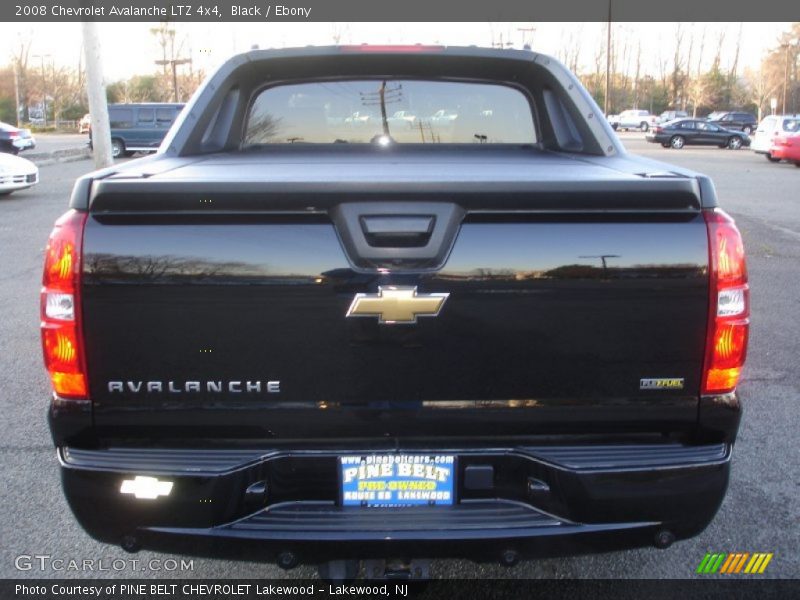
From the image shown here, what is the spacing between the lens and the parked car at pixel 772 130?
2773 cm

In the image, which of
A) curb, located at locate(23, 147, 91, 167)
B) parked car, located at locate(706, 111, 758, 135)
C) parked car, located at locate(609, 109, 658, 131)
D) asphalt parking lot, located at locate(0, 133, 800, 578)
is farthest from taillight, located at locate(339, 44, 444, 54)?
parked car, located at locate(609, 109, 658, 131)

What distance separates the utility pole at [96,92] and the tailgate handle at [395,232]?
11.6m

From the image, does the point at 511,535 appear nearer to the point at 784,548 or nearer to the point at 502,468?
the point at 502,468

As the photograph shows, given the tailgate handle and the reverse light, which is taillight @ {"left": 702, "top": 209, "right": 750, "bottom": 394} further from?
the reverse light

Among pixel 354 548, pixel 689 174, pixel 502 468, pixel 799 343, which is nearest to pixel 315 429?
pixel 354 548

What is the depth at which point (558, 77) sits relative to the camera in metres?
3.81

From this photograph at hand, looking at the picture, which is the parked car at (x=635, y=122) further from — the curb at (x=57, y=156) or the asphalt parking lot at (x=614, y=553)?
the asphalt parking lot at (x=614, y=553)

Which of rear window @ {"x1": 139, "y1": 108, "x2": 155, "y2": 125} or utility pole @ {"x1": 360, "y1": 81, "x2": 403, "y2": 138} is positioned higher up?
utility pole @ {"x1": 360, "y1": 81, "x2": 403, "y2": 138}

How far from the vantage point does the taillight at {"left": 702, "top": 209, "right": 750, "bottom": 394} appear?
7.18 feet

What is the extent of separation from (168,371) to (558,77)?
2.49 m

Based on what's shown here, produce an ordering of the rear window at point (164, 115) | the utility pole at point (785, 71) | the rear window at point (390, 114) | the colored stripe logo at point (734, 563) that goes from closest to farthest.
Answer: the colored stripe logo at point (734, 563), the rear window at point (390, 114), the rear window at point (164, 115), the utility pole at point (785, 71)

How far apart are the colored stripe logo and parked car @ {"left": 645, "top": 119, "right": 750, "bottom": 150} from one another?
3832cm

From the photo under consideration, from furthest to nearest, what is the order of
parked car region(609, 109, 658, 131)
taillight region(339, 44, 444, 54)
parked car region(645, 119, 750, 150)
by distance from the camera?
parked car region(609, 109, 658, 131)
parked car region(645, 119, 750, 150)
taillight region(339, 44, 444, 54)

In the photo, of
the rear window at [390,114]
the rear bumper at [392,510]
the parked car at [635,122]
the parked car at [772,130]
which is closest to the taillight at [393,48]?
the rear window at [390,114]
